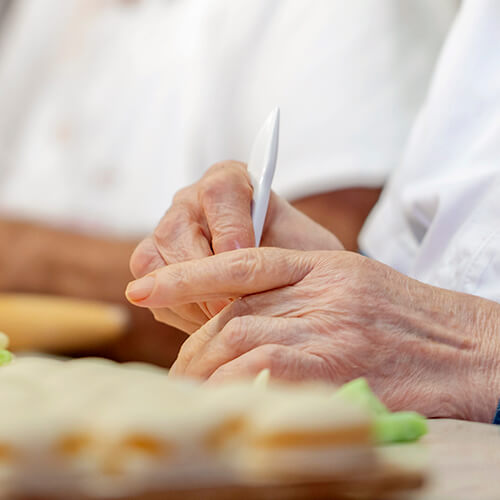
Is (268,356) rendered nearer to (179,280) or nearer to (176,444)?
(179,280)

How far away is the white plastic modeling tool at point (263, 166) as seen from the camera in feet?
1.76

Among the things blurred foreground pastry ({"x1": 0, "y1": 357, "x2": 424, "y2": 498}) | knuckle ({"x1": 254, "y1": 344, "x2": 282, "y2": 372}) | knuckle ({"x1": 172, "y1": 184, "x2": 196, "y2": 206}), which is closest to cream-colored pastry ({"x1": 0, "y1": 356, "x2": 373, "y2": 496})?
blurred foreground pastry ({"x1": 0, "y1": 357, "x2": 424, "y2": 498})

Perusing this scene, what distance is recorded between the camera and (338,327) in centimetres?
46

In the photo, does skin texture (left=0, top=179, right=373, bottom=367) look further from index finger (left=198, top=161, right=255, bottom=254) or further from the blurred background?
index finger (left=198, top=161, right=255, bottom=254)

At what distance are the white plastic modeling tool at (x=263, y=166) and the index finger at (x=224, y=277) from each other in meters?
0.08

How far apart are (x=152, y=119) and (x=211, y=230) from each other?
2.80 feet

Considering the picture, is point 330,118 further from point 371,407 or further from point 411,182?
point 371,407

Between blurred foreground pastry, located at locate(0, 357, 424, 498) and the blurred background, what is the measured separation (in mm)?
603

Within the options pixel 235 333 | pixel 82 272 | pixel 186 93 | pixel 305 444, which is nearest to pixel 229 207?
pixel 235 333

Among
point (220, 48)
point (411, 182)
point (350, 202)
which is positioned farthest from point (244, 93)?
point (411, 182)

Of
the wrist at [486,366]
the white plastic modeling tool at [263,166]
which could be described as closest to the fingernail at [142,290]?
the white plastic modeling tool at [263,166]

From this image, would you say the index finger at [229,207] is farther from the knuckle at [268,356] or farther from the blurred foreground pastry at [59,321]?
the blurred foreground pastry at [59,321]

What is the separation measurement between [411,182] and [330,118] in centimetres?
31

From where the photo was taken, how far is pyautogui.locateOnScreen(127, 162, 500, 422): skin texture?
1.49ft
